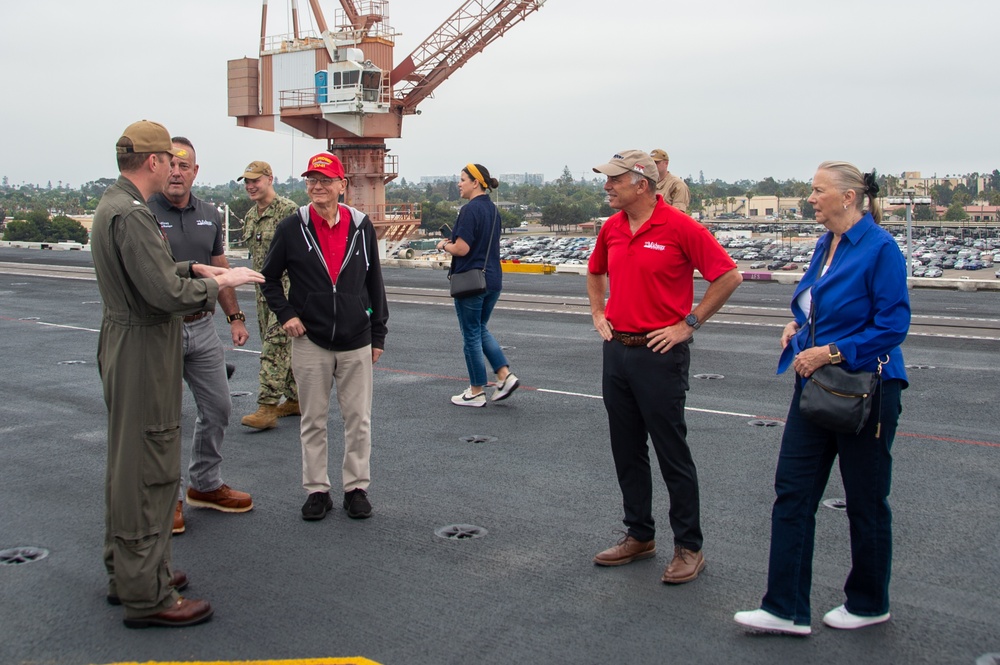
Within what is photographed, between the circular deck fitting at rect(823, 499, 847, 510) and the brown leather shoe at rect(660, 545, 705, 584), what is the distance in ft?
3.75

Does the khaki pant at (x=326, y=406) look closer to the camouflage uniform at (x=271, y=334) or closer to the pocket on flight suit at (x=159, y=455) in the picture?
the pocket on flight suit at (x=159, y=455)

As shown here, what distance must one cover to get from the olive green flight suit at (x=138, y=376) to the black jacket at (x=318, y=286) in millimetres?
1207

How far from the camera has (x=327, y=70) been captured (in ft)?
160

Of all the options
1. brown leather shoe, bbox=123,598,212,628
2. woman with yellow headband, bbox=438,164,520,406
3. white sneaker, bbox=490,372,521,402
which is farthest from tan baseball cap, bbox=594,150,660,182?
white sneaker, bbox=490,372,521,402

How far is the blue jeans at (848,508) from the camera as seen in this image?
371 cm

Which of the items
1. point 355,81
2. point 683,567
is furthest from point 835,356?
point 355,81

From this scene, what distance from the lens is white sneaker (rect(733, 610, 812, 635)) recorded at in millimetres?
3703

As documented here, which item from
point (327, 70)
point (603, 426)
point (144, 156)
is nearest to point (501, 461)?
point (603, 426)

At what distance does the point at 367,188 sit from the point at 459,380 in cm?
4437

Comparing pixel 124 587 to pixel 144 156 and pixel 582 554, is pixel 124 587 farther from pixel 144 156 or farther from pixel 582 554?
pixel 582 554

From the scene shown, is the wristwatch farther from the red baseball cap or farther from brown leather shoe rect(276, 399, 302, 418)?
brown leather shoe rect(276, 399, 302, 418)

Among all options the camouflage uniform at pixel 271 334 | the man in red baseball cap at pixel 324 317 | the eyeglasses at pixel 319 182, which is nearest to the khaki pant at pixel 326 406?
the man in red baseball cap at pixel 324 317

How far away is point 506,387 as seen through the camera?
786 cm

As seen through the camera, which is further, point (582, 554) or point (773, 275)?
point (773, 275)
